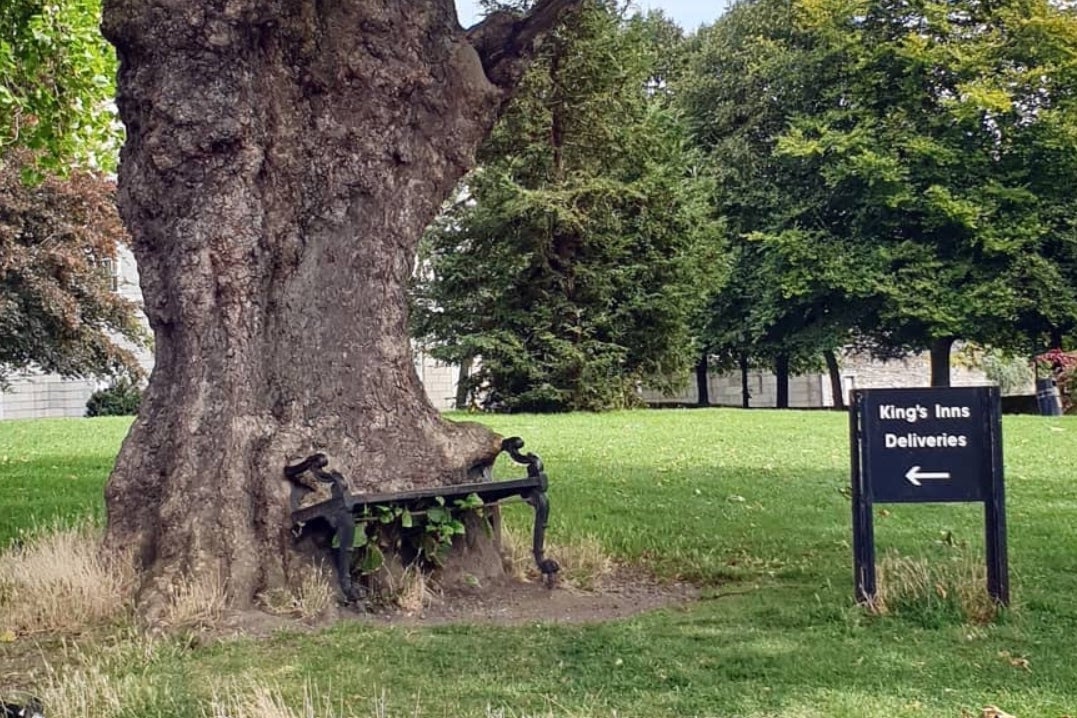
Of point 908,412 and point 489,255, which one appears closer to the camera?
point 908,412

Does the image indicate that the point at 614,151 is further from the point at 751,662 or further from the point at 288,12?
the point at 751,662

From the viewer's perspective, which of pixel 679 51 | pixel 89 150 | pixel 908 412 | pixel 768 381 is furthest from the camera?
pixel 768 381

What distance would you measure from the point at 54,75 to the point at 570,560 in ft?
29.9

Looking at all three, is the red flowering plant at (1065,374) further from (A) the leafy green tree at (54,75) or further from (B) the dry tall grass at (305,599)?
(B) the dry tall grass at (305,599)

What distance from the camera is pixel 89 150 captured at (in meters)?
14.1

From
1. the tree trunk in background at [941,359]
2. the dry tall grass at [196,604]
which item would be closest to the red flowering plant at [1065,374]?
the tree trunk in background at [941,359]

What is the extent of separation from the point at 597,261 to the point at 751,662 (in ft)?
66.8

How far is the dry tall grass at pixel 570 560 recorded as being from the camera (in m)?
6.37

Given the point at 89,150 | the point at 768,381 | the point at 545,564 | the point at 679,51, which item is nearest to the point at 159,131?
the point at 545,564

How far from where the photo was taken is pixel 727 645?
4758mm

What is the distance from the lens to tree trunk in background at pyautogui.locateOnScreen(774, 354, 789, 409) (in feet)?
115

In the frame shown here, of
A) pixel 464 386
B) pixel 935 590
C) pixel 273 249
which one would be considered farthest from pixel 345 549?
pixel 464 386

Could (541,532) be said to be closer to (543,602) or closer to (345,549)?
(543,602)

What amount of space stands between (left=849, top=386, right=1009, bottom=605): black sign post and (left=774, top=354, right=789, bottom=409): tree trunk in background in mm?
29597
